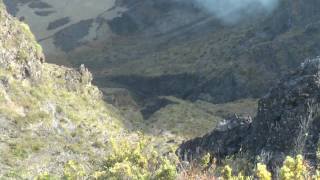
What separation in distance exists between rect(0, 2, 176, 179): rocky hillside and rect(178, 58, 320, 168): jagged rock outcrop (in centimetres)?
565

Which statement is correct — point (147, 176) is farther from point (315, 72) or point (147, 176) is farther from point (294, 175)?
point (315, 72)

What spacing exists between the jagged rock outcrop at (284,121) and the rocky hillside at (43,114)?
5.65 m

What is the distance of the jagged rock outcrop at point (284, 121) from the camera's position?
27875 mm

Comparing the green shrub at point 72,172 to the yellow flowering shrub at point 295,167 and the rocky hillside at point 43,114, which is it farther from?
Result: the yellow flowering shrub at point 295,167

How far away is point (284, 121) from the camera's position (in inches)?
1273

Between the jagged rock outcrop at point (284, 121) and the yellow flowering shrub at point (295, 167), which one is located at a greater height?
the jagged rock outcrop at point (284, 121)

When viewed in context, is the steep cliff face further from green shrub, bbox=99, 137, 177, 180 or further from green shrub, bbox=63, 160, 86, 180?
green shrub, bbox=63, 160, 86, 180

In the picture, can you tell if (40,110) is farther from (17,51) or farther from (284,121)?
(284,121)

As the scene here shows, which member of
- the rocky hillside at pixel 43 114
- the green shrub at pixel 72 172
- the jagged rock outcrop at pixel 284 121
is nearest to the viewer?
the green shrub at pixel 72 172

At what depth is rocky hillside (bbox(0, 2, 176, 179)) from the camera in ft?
135

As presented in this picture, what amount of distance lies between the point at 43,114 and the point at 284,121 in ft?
141

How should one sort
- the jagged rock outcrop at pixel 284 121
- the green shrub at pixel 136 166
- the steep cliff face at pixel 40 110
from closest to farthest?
the green shrub at pixel 136 166 < the jagged rock outcrop at pixel 284 121 < the steep cliff face at pixel 40 110

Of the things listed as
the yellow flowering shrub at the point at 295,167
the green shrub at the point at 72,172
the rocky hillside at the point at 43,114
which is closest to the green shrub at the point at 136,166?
the rocky hillside at the point at 43,114

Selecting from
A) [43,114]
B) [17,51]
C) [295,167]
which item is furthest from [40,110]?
[295,167]
